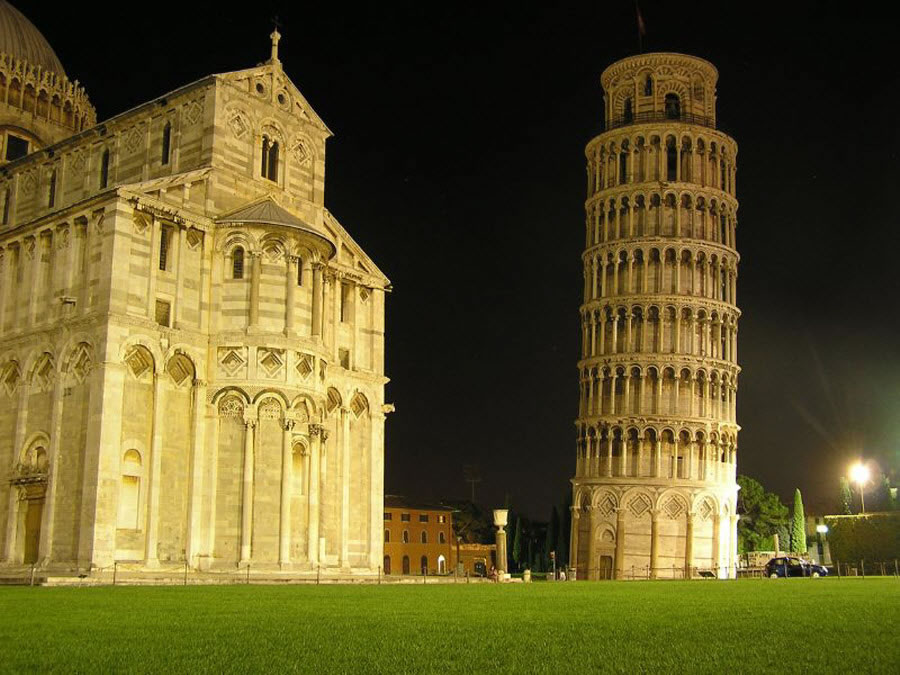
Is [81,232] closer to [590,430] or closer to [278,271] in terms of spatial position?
[278,271]

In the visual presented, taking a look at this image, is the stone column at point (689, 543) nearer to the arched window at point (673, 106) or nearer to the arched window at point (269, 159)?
the arched window at point (673, 106)

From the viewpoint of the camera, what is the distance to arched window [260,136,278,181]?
4722cm

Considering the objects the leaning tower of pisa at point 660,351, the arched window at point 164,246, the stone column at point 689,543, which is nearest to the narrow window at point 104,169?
the arched window at point 164,246

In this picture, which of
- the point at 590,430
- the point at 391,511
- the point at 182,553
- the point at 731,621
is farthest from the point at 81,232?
the point at 391,511

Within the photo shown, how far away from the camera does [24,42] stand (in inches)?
2351

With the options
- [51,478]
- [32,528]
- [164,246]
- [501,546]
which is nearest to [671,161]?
[501,546]

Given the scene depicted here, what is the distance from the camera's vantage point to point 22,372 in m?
42.1

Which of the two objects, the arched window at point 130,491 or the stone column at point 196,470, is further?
the stone column at point 196,470

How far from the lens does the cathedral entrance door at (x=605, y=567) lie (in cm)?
7638

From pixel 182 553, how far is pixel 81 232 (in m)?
12.1

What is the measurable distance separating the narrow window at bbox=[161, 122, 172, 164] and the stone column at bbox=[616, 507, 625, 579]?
43173 millimetres

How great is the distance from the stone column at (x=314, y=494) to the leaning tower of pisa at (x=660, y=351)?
3596 cm

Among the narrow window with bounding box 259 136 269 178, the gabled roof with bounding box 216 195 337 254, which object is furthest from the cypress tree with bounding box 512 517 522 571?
the gabled roof with bounding box 216 195 337 254

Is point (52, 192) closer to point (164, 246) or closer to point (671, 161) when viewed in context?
point (164, 246)
